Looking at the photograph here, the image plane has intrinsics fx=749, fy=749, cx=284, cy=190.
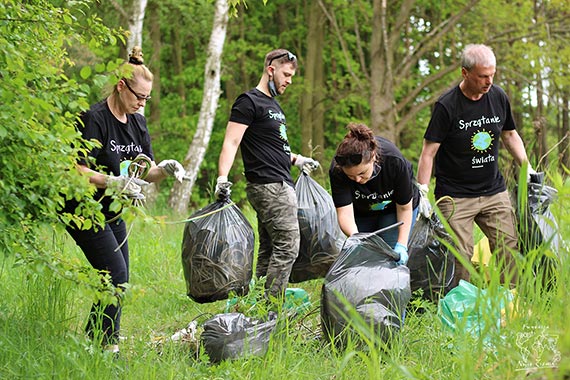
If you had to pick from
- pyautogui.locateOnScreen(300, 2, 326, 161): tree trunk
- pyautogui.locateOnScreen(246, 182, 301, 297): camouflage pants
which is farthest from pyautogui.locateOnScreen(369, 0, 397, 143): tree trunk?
pyautogui.locateOnScreen(246, 182, 301, 297): camouflage pants

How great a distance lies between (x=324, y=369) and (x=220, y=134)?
47.6 feet

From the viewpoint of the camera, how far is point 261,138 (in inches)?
172

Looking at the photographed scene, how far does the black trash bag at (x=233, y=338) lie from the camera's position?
3479mm

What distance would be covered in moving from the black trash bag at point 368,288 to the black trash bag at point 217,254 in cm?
81

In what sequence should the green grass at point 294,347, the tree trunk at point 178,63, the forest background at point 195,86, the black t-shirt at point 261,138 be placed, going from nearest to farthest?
1. the green grass at point 294,347
2. the forest background at point 195,86
3. the black t-shirt at point 261,138
4. the tree trunk at point 178,63

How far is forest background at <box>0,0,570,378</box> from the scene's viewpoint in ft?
8.93

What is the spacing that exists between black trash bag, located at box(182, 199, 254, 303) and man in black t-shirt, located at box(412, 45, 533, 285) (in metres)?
1.09

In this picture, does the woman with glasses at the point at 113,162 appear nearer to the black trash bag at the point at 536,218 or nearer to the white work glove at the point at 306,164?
the white work glove at the point at 306,164

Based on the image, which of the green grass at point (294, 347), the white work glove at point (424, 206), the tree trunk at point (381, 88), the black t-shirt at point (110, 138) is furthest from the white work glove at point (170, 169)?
the tree trunk at point (381, 88)

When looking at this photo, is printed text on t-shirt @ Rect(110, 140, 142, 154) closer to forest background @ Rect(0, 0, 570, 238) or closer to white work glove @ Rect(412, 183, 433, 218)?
forest background @ Rect(0, 0, 570, 238)

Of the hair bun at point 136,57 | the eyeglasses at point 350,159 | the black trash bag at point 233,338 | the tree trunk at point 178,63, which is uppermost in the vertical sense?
the tree trunk at point 178,63

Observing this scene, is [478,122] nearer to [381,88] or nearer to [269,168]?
[269,168]

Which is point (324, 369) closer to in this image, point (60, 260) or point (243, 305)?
point (243, 305)

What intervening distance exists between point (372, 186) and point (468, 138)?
758 millimetres
